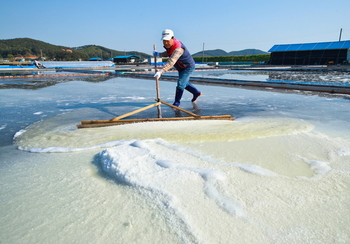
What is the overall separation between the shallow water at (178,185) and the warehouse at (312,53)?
94.6 feet

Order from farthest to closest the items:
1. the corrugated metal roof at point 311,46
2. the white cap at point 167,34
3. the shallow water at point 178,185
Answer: the corrugated metal roof at point 311,46, the white cap at point 167,34, the shallow water at point 178,185

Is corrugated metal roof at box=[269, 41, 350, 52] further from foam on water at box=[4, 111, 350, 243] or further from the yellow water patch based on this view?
foam on water at box=[4, 111, 350, 243]

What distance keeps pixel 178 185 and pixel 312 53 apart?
31900 millimetres

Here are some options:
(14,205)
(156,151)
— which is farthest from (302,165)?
(14,205)

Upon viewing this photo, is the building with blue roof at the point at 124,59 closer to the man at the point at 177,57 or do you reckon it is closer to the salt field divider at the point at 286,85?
the salt field divider at the point at 286,85

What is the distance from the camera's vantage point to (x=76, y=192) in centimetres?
150

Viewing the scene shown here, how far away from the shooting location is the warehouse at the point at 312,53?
84.6ft

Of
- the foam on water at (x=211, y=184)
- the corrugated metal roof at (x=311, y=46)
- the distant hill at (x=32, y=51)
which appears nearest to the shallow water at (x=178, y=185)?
the foam on water at (x=211, y=184)

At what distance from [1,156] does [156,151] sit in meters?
1.44

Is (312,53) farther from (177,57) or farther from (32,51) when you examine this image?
(32,51)

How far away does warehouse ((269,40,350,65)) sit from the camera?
2580cm

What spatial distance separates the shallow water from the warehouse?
94.6 ft

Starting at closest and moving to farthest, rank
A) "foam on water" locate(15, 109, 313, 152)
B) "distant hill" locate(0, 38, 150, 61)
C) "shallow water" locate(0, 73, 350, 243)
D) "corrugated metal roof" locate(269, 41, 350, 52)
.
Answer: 1. "shallow water" locate(0, 73, 350, 243)
2. "foam on water" locate(15, 109, 313, 152)
3. "corrugated metal roof" locate(269, 41, 350, 52)
4. "distant hill" locate(0, 38, 150, 61)

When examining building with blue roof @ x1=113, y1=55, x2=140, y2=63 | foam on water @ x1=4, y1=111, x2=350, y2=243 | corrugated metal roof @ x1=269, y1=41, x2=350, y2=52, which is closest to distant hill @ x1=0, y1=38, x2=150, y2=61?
building with blue roof @ x1=113, y1=55, x2=140, y2=63
